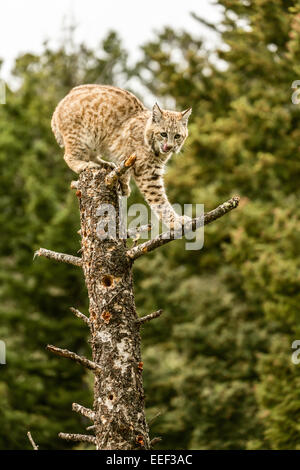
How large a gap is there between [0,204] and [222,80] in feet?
22.8

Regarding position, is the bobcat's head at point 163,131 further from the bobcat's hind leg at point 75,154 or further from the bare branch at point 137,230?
the bare branch at point 137,230

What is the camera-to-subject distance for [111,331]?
16.5 ft

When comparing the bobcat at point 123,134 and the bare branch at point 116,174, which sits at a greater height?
the bobcat at point 123,134

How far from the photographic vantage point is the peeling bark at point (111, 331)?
189 inches

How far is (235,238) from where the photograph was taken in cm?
1266

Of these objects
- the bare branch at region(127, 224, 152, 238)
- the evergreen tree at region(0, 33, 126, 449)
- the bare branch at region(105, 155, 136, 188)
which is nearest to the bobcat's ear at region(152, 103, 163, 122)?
the bare branch at region(105, 155, 136, 188)

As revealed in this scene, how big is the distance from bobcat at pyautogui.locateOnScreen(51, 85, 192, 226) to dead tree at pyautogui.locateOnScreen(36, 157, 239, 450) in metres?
1.15

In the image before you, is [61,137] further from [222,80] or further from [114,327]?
[222,80]

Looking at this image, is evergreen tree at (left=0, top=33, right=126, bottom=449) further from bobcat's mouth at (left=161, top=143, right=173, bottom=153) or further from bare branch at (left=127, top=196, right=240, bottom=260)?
bare branch at (left=127, top=196, right=240, bottom=260)

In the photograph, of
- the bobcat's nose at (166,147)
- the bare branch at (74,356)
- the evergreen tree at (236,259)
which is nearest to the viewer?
the bare branch at (74,356)

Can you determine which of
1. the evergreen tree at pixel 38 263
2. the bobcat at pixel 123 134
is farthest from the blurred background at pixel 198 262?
the bobcat at pixel 123 134

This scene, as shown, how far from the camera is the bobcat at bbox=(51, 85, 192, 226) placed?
6.62 m

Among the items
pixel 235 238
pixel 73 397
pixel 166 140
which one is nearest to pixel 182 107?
pixel 235 238

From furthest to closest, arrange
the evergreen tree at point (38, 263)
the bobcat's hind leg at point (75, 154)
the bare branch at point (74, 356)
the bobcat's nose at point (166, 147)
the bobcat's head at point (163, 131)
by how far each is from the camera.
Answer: the evergreen tree at point (38, 263) → the bobcat's hind leg at point (75, 154) → the bobcat's head at point (163, 131) → the bobcat's nose at point (166, 147) → the bare branch at point (74, 356)
